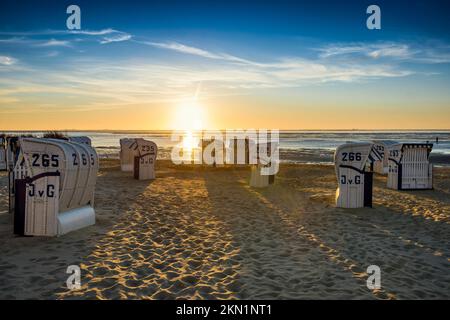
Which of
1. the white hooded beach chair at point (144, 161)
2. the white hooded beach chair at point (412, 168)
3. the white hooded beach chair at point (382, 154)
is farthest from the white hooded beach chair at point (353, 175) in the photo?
the white hooded beach chair at point (144, 161)

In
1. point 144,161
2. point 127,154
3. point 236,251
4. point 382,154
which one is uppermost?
point 382,154

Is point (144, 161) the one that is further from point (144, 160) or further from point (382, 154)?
point (382, 154)

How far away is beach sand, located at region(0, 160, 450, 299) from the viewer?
18.0 ft

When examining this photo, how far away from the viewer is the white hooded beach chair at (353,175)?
11.6m

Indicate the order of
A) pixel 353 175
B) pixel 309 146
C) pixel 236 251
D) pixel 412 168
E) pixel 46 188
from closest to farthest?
1. pixel 236 251
2. pixel 46 188
3. pixel 353 175
4. pixel 412 168
5. pixel 309 146

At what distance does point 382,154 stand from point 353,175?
1045 cm

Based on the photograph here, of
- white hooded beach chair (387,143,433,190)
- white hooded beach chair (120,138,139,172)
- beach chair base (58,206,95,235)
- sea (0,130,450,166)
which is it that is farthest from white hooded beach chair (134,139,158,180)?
sea (0,130,450,166)

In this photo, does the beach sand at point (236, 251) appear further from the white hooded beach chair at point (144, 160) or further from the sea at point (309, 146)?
the sea at point (309, 146)

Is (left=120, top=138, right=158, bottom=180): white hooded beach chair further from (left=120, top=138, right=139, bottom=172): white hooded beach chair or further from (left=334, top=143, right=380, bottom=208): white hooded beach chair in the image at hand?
(left=334, top=143, right=380, bottom=208): white hooded beach chair

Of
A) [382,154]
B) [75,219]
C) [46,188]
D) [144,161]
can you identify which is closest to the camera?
[46,188]

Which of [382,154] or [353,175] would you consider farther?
[382,154]

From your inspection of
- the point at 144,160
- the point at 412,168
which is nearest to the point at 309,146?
the point at 412,168

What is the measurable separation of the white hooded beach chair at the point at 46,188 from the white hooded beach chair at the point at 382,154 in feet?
54.2

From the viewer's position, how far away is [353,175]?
11688 mm
